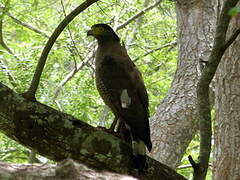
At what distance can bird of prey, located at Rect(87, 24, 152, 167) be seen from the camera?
3.41m

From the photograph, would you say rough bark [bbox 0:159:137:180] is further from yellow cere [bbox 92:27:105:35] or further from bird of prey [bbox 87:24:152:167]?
yellow cere [bbox 92:27:105:35]

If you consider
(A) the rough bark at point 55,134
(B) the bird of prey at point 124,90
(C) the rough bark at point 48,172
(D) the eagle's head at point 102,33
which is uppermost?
(D) the eagle's head at point 102,33

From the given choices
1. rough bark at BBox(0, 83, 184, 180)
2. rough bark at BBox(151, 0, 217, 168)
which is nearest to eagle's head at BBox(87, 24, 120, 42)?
rough bark at BBox(151, 0, 217, 168)

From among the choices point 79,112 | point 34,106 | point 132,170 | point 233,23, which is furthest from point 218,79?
point 79,112

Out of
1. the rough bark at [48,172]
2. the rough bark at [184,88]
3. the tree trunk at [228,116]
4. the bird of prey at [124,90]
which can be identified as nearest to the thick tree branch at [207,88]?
the bird of prey at [124,90]

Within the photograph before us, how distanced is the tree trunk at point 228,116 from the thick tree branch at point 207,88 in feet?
3.44

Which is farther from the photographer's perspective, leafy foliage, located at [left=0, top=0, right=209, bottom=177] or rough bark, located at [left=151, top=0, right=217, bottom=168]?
leafy foliage, located at [left=0, top=0, right=209, bottom=177]

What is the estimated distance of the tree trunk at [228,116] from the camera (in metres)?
4.13

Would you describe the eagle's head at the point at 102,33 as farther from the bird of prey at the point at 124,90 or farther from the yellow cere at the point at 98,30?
the bird of prey at the point at 124,90

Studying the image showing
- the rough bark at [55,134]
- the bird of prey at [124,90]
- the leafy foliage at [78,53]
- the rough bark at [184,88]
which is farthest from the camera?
the leafy foliage at [78,53]

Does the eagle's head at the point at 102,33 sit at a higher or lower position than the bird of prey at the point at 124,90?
higher

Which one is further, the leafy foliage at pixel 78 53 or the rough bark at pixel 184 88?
the leafy foliage at pixel 78 53

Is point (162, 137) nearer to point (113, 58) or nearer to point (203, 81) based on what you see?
point (113, 58)

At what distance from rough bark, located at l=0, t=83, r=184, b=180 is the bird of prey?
0.97ft
